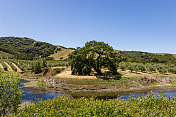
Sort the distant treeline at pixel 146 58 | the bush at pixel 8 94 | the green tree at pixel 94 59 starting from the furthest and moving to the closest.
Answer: the distant treeline at pixel 146 58
the green tree at pixel 94 59
the bush at pixel 8 94

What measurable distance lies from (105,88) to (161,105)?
57.7 feet

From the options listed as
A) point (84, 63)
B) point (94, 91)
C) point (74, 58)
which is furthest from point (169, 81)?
point (74, 58)

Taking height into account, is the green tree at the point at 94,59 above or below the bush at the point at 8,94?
above

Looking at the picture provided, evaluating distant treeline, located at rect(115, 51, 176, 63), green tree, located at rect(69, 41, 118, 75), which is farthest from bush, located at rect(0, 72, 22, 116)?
distant treeline, located at rect(115, 51, 176, 63)

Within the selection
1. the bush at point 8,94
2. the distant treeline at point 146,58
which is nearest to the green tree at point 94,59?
the bush at point 8,94

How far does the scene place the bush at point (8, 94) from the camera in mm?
10734

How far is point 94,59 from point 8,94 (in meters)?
31.9

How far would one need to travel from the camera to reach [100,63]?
40500 mm

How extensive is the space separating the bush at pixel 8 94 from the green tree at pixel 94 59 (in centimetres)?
3023

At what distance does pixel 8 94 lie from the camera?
36.4 feet

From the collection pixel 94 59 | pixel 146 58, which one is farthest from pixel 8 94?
pixel 146 58

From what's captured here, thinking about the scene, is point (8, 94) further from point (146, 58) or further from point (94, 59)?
point (146, 58)

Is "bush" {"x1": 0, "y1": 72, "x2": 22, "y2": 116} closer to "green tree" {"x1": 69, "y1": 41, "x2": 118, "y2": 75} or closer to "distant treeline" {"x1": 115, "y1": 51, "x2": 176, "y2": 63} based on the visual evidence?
"green tree" {"x1": 69, "y1": 41, "x2": 118, "y2": 75}

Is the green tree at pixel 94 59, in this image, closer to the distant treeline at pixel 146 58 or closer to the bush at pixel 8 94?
the bush at pixel 8 94
